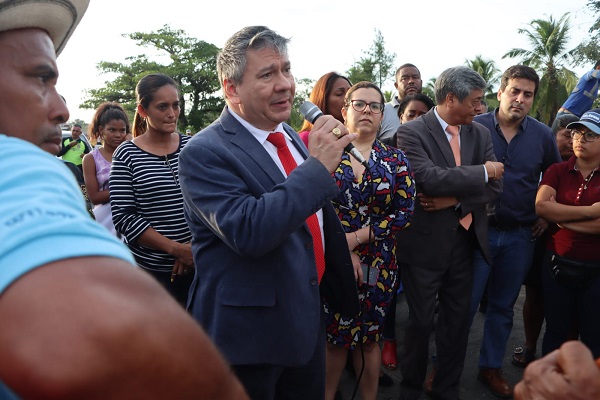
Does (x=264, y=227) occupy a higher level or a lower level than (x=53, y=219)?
lower

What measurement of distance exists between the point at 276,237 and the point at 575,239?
8.39ft

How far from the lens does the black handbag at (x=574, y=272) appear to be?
3.12 metres

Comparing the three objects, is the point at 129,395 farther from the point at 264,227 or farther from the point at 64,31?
the point at 264,227

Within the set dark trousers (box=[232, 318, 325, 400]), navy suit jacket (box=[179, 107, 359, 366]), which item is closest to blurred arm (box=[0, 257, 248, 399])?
navy suit jacket (box=[179, 107, 359, 366])

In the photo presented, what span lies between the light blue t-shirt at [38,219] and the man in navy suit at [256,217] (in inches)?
47.0

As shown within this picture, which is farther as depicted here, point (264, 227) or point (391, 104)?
point (391, 104)

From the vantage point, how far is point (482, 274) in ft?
11.2

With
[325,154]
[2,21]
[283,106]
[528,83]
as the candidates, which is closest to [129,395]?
[2,21]

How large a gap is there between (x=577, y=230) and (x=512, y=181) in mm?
637

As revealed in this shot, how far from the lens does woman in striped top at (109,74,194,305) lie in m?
2.91

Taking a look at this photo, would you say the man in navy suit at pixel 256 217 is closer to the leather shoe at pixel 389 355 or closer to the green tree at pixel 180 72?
the leather shoe at pixel 389 355

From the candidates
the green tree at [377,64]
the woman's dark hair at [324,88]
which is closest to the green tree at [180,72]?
the green tree at [377,64]

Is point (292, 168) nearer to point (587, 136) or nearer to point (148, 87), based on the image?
point (148, 87)

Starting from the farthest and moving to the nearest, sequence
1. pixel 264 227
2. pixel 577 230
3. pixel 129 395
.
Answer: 1. pixel 577 230
2. pixel 264 227
3. pixel 129 395
